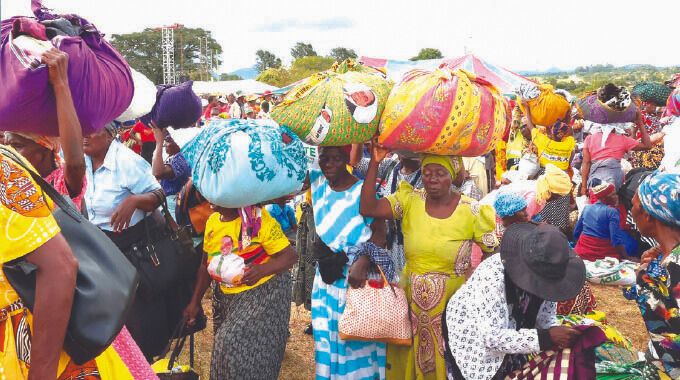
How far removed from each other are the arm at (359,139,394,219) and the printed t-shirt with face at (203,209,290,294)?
1.72 ft

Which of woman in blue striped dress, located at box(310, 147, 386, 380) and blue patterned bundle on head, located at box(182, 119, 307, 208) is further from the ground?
blue patterned bundle on head, located at box(182, 119, 307, 208)

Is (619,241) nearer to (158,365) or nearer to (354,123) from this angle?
(354,123)

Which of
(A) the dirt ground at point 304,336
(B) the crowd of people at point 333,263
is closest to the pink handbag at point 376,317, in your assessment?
(B) the crowd of people at point 333,263

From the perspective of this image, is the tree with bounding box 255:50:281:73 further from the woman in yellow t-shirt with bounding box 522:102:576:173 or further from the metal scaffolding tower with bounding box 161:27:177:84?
the woman in yellow t-shirt with bounding box 522:102:576:173

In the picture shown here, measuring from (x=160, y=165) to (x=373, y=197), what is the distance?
6.34 ft

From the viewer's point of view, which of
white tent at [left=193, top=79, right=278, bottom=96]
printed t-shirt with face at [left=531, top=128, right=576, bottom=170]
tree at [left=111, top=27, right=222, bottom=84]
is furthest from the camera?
tree at [left=111, top=27, right=222, bottom=84]

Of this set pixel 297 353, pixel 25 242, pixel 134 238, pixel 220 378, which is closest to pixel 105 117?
pixel 25 242

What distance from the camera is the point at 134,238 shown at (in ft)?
11.1

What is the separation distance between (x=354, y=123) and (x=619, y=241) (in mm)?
3797

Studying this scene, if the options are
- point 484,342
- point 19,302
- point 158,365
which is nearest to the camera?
point 19,302

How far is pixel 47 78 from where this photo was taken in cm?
190

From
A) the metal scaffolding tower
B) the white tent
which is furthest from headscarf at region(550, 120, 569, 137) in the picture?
the metal scaffolding tower

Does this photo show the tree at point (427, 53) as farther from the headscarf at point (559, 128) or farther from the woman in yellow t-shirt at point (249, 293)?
the woman in yellow t-shirt at point (249, 293)

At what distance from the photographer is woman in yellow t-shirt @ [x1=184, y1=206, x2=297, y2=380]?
3.03m
